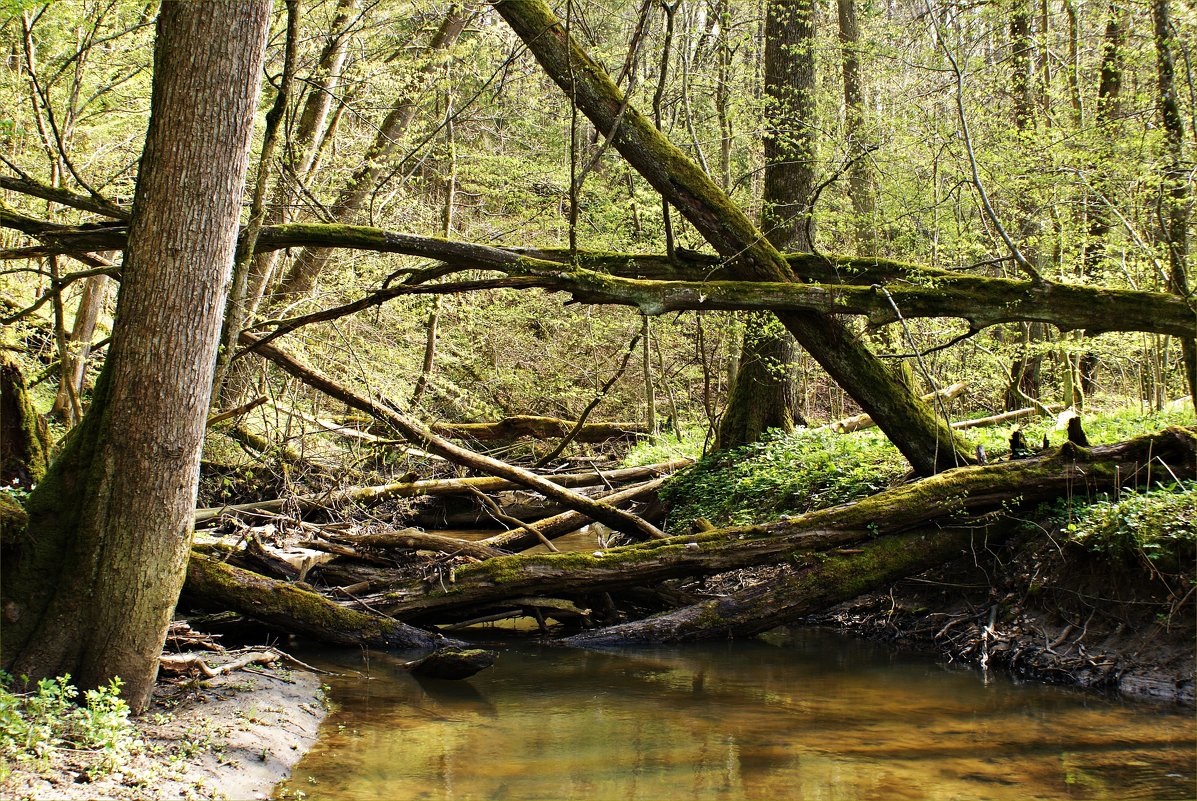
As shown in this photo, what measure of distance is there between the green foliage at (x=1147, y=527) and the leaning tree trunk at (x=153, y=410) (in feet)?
21.1

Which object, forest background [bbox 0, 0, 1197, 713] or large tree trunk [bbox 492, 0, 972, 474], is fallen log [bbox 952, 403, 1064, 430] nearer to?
forest background [bbox 0, 0, 1197, 713]

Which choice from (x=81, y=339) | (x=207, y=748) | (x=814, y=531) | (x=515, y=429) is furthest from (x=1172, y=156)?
(x=81, y=339)

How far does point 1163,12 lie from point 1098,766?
24.7ft

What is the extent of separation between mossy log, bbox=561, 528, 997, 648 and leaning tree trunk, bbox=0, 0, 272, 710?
13.7 ft

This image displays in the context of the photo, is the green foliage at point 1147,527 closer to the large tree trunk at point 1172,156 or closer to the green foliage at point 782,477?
the large tree trunk at point 1172,156

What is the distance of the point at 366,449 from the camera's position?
11.2 metres

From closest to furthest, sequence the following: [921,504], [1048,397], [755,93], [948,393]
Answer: [921,504], [948,393], [755,93], [1048,397]

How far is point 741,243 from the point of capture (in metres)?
8.65

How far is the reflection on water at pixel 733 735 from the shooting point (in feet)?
15.0

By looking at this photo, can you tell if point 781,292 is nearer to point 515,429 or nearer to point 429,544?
point 429,544

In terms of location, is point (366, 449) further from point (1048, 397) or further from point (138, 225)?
point (1048, 397)

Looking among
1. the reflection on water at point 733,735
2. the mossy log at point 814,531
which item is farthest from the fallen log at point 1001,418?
the reflection on water at point 733,735

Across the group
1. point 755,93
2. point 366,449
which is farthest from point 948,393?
point 366,449

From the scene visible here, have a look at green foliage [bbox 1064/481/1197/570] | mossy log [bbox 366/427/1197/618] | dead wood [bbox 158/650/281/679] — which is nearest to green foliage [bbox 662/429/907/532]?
mossy log [bbox 366/427/1197/618]
